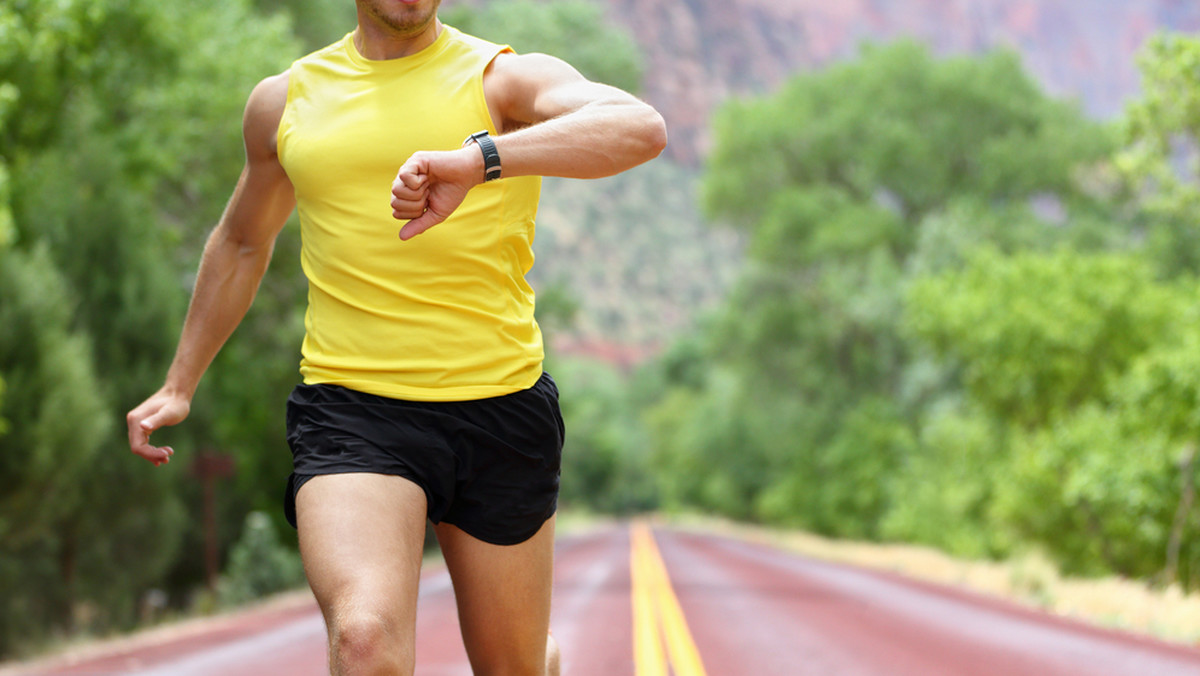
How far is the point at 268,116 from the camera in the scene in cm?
301

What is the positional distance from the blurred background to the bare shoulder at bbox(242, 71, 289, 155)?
8080 mm

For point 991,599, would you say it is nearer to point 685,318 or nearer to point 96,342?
point 96,342

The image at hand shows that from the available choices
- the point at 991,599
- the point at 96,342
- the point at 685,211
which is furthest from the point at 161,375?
the point at 685,211

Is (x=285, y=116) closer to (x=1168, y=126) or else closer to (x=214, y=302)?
(x=214, y=302)

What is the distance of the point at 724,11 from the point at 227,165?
170 meters

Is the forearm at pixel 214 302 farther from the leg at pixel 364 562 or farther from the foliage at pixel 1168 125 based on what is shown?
the foliage at pixel 1168 125

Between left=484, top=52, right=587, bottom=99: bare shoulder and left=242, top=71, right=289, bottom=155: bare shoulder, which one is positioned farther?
left=242, top=71, right=289, bottom=155: bare shoulder

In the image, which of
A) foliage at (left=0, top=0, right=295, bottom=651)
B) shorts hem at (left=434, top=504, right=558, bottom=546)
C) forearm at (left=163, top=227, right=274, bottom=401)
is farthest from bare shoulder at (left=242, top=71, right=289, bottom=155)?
foliage at (left=0, top=0, right=295, bottom=651)

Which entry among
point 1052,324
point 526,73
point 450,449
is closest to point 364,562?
point 450,449

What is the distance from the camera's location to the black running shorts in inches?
106

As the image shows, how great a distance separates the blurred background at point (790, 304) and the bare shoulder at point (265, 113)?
8080mm

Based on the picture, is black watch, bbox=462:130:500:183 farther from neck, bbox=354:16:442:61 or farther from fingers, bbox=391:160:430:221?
neck, bbox=354:16:442:61

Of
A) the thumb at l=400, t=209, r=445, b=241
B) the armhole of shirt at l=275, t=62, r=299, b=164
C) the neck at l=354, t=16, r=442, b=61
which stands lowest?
the thumb at l=400, t=209, r=445, b=241

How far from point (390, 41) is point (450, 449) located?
0.90 meters
